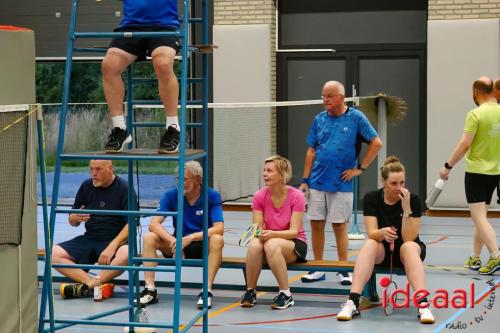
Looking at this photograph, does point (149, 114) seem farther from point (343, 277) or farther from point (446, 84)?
point (343, 277)

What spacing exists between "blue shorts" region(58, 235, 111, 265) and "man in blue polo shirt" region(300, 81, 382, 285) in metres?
2.01

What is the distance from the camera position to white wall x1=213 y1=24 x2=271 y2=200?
15742mm

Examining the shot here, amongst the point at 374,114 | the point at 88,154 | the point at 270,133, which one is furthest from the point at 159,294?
the point at 270,133

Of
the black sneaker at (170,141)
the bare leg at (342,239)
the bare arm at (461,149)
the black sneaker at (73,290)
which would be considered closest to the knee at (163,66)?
the black sneaker at (170,141)

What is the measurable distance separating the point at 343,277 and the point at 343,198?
79 cm

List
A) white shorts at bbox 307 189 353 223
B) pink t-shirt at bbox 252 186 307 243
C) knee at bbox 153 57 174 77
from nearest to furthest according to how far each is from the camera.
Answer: knee at bbox 153 57 174 77 < pink t-shirt at bbox 252 186 307 243 < white shorts at bbox 307 189 353 223

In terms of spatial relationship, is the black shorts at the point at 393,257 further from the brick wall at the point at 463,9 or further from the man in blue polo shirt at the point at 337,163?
the brick wall at the point at 463,9

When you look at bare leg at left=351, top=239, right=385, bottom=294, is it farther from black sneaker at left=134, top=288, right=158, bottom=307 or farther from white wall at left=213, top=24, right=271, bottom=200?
white wall at left=213, top=24, right=271, bottom=200

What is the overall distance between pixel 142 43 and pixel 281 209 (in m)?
2.81

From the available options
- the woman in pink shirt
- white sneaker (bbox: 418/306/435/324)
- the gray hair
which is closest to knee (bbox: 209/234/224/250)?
the woman in pink shirt

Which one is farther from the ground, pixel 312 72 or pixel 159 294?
pixel 312 72

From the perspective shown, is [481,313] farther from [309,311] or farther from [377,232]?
[309,311]

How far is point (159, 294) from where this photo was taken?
9211 mm

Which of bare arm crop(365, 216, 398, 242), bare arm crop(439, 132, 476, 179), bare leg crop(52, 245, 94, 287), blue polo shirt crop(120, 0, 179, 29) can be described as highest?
blue polo shirt crop(120, 0, 179, 29)
